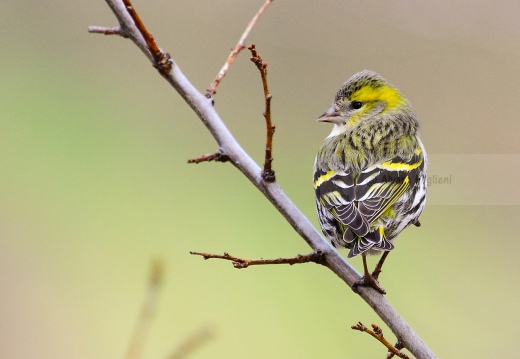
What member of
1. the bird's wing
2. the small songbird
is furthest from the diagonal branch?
the bird's wing

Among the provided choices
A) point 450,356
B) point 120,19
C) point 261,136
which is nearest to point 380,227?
point 120,19

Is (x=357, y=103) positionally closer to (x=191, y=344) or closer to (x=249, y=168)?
(x=249, y=168)

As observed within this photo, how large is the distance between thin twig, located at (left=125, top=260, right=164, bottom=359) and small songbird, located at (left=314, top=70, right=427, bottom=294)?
2.75ft

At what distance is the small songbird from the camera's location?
3.57 m

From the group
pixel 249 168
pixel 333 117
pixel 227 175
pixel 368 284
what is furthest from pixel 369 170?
pixel 227 175

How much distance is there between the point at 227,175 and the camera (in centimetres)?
902

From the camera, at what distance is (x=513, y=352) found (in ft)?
15.6

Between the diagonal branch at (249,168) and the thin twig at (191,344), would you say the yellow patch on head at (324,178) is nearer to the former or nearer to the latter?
the diagonal branch at (249,168)

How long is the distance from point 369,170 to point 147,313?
1.76 m

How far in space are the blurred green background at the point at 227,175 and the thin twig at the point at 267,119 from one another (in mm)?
2725

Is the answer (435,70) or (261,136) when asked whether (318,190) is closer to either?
(261,136)

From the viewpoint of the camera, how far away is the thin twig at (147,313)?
7.30ft

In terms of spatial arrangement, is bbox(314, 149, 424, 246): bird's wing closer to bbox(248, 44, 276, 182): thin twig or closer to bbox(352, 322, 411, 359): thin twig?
bbox(248, 44, 276, 182): thin twig

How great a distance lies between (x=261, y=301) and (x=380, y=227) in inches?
150
